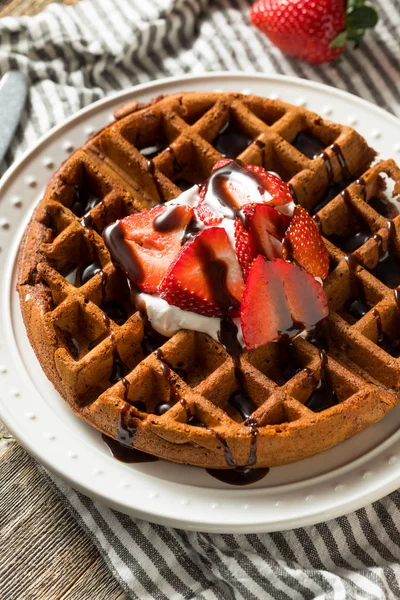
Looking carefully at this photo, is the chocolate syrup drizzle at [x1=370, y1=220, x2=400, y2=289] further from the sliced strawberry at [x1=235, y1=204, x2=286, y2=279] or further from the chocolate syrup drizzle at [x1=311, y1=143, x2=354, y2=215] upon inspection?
the sliced strawberry at [x1=235, y1=204, x2=286, y2=279]

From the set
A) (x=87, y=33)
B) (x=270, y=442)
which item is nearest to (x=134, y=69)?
(x=87, y=33)

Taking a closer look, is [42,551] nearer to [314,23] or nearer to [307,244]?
[307,244]

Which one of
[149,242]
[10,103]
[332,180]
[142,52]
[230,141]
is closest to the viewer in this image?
[149,242]

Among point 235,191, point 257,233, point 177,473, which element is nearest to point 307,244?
point 257,233

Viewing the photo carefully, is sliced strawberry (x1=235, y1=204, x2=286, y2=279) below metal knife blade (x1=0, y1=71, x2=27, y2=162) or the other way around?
below

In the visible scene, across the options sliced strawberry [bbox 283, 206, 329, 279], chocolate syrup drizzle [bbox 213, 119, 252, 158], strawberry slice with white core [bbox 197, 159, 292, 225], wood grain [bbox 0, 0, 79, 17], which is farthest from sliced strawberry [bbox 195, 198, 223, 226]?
→ wood grain [bbox 0, 0, 79, 17]

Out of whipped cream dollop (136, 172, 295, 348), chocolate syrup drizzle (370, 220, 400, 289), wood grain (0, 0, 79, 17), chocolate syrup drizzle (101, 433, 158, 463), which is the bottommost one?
chocolate syrup drizzle (370, 220, 400, 289)

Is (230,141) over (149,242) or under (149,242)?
under
